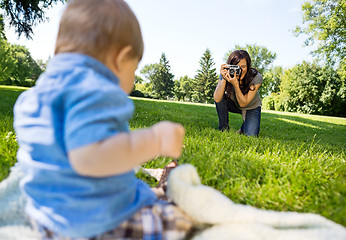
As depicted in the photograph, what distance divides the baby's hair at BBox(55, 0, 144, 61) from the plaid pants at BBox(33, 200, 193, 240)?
2.11ft

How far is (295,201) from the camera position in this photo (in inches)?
57.1

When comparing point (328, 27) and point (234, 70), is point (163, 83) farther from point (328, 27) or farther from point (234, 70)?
point (234, 70)

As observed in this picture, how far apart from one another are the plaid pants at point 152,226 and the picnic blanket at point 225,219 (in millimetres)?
56

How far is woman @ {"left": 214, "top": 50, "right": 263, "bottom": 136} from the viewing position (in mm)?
3695

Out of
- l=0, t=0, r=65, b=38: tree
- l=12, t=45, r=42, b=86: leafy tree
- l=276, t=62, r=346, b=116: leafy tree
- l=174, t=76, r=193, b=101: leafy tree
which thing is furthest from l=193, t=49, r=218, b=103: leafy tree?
l=0, t=0, r=65, b=38: tree

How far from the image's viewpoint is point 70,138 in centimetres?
70

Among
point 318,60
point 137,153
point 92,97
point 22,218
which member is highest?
point 318,60

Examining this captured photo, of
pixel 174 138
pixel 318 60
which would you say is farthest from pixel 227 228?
pixel 318 60

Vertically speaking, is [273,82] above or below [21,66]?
above

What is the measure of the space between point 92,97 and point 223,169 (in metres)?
1.31

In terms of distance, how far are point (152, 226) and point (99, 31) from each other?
771 millimetres

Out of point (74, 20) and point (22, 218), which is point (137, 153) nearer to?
point (74, 20)

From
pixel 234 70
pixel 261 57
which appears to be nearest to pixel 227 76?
pixel 234 70

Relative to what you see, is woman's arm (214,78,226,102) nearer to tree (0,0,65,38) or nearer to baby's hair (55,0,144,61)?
baby's hair (55,0,144,61)
